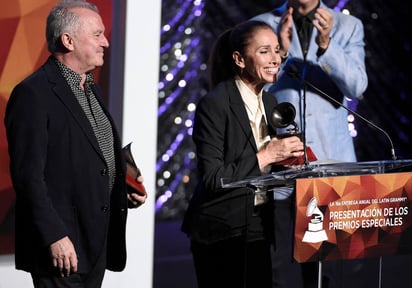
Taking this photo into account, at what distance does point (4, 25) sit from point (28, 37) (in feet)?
0.47

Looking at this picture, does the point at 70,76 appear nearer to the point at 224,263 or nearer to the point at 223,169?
the point at 223,169

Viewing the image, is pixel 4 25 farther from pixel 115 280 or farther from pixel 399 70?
pixel 399 70

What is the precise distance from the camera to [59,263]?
3.06 metres

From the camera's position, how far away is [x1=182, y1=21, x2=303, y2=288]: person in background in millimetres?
3623

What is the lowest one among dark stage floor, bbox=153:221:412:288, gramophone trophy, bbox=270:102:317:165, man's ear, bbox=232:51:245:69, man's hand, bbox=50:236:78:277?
dark stage floor, bbox=153:221:412:288

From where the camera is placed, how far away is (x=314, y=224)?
3283 mm

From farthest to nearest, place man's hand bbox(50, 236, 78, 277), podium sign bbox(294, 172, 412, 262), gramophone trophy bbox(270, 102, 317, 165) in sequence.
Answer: gramophone trophy bbox(270, 102, 317, 165) < podium sign bbox(294, 172, 412, 262) < man's hand bbox(50, 236, 78, 277)

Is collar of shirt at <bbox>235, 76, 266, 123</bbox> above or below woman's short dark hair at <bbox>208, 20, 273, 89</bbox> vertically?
below

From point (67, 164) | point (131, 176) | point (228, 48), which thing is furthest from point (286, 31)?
point (67, 164)

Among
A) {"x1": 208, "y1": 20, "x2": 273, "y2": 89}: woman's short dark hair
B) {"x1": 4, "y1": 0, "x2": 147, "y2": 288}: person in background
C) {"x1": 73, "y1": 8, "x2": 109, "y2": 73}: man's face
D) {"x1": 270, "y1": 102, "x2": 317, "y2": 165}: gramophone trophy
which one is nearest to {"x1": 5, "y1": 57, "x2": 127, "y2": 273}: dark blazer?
{"x1": 4, "y1": 0, "x2": 147, "y2": 288}: person in background

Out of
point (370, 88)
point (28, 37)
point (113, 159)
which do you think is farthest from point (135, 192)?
point (370, 88)

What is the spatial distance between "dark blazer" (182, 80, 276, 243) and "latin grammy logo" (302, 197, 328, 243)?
0.40 meters

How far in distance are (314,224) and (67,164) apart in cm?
92

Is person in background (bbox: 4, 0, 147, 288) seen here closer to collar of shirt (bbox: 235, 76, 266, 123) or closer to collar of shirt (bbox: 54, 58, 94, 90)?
collar of shirt (bbox: 54, 58, 94, 90)
